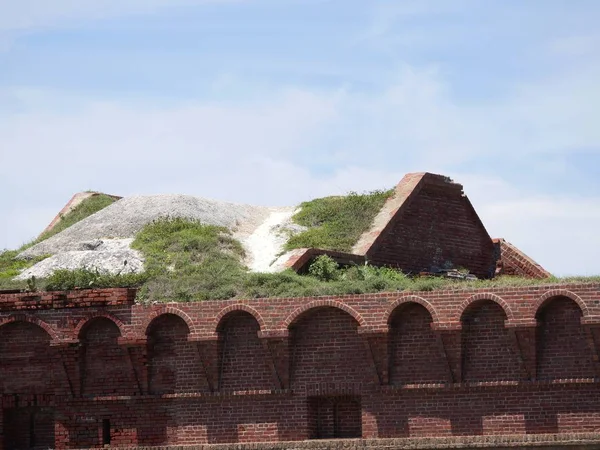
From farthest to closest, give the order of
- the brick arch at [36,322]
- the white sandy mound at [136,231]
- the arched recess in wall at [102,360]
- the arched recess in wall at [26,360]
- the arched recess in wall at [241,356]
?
1. the white sandy mound at [136,231]
2. the arched recess in wall at [26,360]
3. the brick arch at [36,322]
4. the arched recess in wall at [102,360]
5. the arched recess in wall at [241,356]

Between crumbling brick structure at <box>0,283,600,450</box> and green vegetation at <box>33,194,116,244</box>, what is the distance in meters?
8.76

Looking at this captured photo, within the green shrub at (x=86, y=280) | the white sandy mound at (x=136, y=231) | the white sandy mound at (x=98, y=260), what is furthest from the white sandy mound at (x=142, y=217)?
the green shrub at (x=86, y=280)

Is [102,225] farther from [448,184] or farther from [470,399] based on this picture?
[470,399]

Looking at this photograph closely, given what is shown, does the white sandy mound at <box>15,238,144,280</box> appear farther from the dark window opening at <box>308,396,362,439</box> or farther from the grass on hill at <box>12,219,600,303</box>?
the dark window opening at <box>308,396,362,439</box>

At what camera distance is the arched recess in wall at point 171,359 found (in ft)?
112

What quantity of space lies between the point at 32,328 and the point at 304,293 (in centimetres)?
586

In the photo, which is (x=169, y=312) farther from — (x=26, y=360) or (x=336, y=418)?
(x=336, y=418)

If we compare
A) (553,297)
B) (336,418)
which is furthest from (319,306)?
(553,297)

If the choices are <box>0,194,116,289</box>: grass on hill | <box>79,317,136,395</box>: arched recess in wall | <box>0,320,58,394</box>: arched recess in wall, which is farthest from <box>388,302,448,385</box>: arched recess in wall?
<box>0,194,116,289</box>: grass on hill

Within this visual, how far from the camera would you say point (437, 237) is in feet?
129

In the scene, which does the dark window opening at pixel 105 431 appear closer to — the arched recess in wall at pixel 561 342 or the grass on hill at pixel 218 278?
the grass on hill at pixel 218 278

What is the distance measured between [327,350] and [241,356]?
1.80 meters

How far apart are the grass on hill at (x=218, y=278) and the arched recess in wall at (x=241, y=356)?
3.30 feet

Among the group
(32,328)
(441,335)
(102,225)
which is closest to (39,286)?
(32,328)
